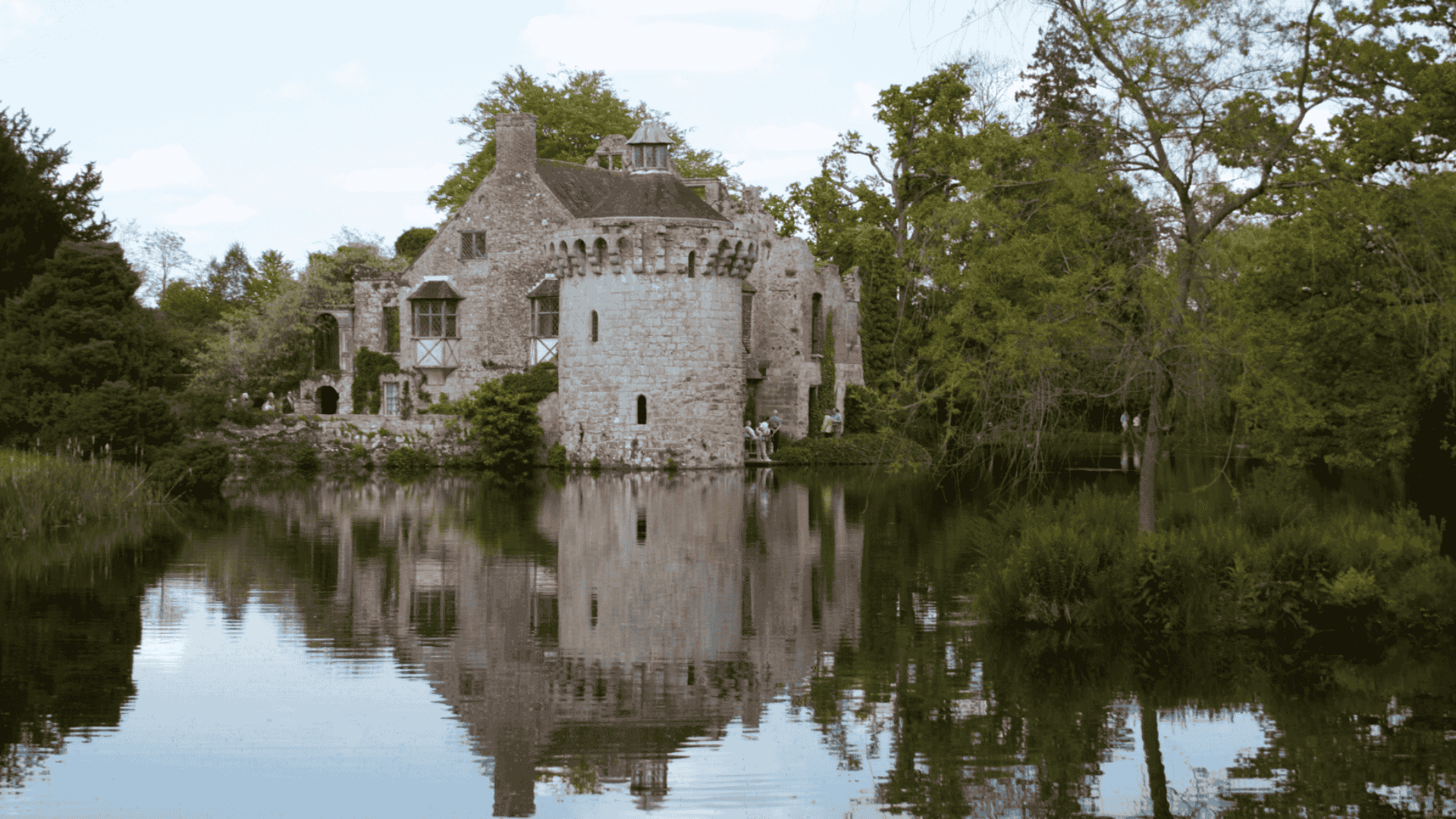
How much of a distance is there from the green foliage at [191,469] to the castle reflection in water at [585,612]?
1.99m

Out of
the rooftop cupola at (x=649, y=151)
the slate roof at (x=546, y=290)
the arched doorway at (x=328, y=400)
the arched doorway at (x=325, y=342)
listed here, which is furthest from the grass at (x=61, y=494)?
the arched doorway at (x=325, y=342)

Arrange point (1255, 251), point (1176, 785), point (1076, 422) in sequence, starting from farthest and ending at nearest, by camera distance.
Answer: point (1076, 422)
point (1255, 251)
point (1176, 785)

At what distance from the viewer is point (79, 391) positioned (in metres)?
27.7

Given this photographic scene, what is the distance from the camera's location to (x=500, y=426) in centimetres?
4184

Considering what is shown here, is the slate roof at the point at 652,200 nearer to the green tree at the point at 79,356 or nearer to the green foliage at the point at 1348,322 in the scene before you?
the green tree at the point at 79,356

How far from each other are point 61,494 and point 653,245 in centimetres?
2037

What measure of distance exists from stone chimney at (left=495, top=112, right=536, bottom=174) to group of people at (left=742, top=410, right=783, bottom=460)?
11.1m

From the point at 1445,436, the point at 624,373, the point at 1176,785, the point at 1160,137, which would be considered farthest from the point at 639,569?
the point at 624,373

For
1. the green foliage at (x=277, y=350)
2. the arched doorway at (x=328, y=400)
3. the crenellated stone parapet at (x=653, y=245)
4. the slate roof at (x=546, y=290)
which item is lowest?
the arched doorway at (x=328, y=400)

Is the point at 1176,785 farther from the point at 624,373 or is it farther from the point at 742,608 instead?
the point at 624,373

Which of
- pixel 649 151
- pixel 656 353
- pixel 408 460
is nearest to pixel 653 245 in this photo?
pixel 656 353

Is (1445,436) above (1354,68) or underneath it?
underneath

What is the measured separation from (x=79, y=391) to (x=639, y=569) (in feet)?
48.5

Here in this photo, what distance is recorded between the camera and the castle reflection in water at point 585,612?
9781 mm
